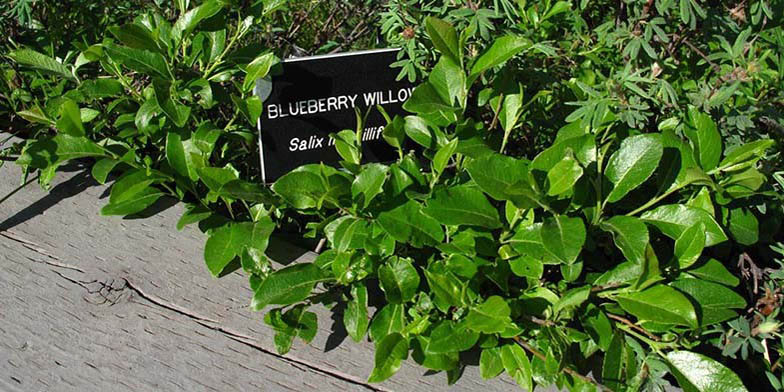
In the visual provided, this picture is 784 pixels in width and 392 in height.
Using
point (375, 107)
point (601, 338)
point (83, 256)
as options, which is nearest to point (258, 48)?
point (375, 107)

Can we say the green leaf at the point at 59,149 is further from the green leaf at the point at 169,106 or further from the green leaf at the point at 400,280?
the green leaf at the point at 400,280

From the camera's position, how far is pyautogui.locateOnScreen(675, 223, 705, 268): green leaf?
1.46m

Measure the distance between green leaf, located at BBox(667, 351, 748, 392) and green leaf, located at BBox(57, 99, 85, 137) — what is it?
4.75ft

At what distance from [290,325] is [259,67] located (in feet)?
2.08

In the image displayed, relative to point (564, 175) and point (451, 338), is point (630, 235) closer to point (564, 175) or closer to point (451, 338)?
point (564, 175)

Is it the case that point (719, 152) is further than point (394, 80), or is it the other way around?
point (394, 80)

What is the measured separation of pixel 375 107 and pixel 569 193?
713 mm

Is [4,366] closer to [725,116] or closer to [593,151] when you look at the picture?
[593,151]

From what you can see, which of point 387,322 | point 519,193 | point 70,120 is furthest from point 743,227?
point 70,120

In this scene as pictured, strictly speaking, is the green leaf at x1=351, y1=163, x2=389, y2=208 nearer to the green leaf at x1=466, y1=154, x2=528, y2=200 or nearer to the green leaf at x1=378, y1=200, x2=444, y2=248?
the green leaf at x1=378, y1=200, x2=444, y2=248

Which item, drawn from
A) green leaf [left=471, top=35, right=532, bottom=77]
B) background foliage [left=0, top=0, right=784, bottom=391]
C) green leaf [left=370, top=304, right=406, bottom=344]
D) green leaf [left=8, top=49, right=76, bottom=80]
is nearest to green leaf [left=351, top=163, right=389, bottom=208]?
background foliage [left=0, top=0, right=784, bottom=391]

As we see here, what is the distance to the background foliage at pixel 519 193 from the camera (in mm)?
1496

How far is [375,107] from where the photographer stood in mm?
2053

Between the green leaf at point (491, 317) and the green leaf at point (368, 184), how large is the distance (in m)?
0.32
